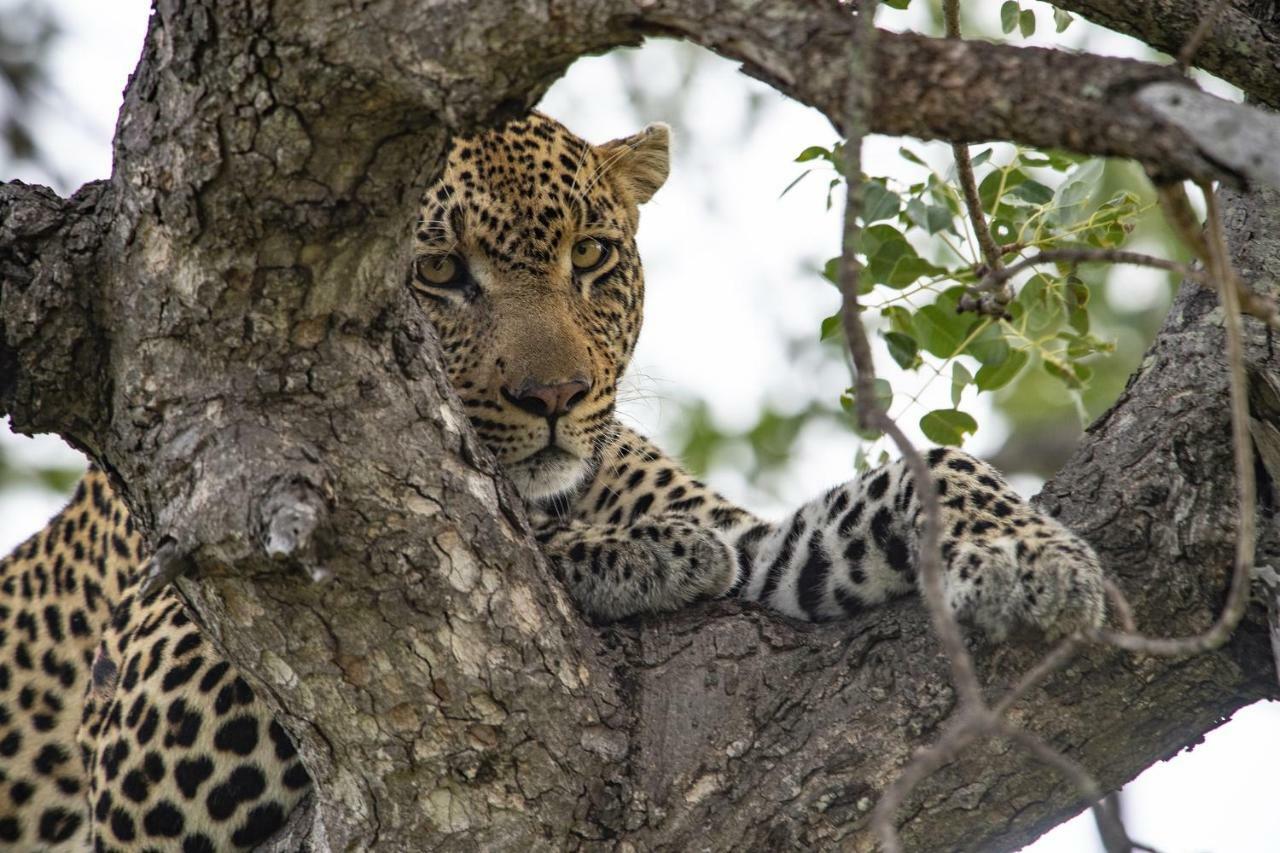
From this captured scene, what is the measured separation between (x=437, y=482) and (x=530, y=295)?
1978mm

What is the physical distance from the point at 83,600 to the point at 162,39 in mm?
3537

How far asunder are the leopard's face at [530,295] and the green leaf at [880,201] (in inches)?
56.9

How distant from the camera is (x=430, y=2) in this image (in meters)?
2.77

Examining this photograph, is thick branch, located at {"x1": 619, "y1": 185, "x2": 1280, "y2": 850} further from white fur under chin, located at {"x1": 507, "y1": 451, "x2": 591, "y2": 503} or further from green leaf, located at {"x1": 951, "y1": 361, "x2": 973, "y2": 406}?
white fur under chin, located at {"x1": 507, "y1": 451, "x2": 591, "y2": 503}

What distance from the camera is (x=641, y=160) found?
6645 millimetres

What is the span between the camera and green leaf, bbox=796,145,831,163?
13.5 feet

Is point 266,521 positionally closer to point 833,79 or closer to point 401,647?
point 401,647

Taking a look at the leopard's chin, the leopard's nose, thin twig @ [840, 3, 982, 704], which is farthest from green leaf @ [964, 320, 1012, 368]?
thin twig @ [840, 3, 982, 704]

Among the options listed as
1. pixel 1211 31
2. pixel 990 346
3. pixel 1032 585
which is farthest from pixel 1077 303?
pixel 1032 585

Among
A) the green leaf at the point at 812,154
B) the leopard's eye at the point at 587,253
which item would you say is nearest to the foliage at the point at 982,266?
the green leaf at the point at 812,154

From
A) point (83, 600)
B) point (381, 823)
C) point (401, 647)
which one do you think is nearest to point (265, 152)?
point (401, 647)

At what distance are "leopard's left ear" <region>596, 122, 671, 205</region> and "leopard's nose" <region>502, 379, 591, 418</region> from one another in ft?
5.09

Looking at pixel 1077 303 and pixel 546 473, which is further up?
pixel 1077 303

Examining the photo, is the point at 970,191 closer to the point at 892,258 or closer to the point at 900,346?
the point at 892,258
